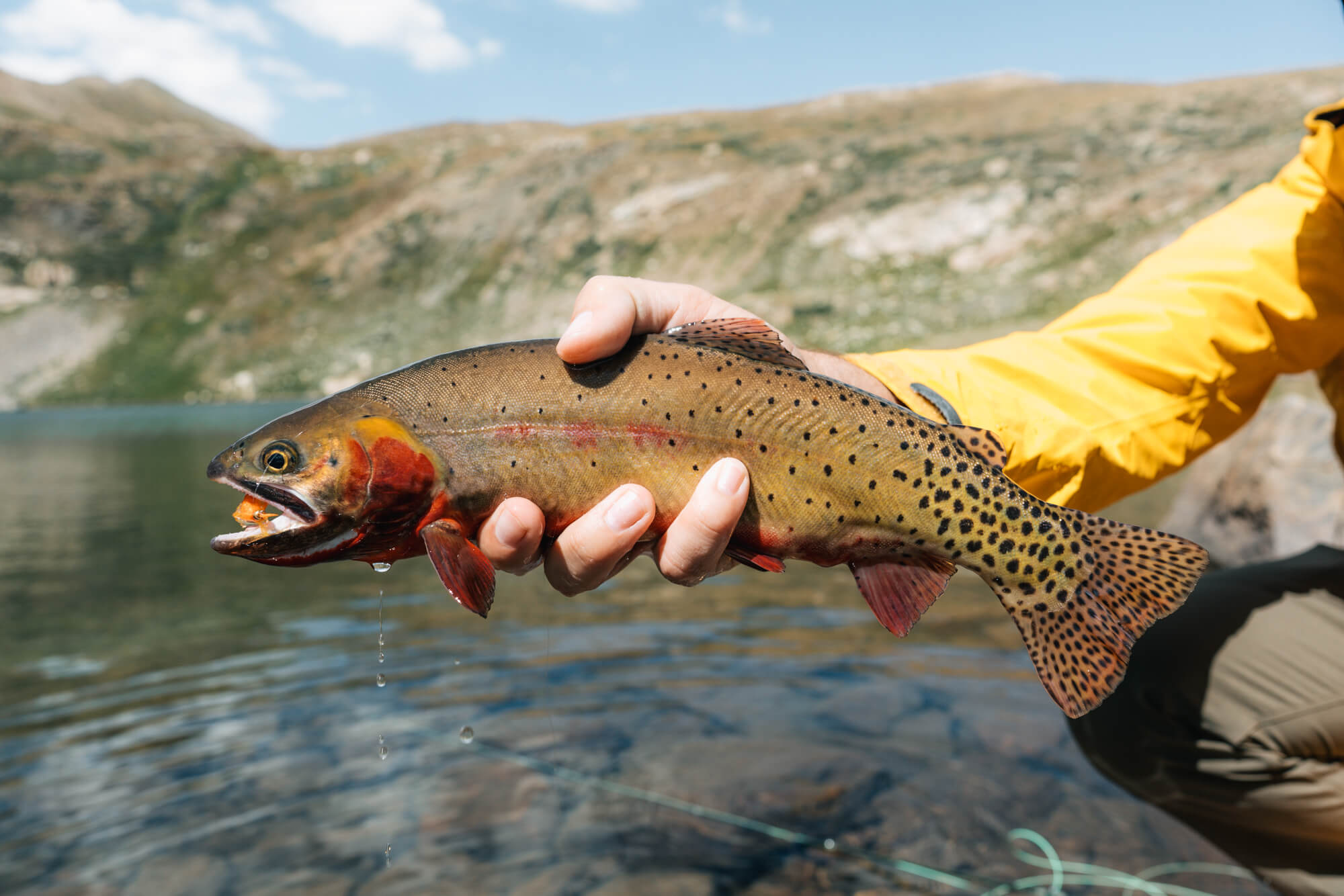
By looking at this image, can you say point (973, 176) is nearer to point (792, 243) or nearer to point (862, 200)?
point (862, 200)

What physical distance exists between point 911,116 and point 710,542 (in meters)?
136

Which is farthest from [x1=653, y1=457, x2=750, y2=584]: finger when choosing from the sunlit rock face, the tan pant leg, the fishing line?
the sunlit rock face

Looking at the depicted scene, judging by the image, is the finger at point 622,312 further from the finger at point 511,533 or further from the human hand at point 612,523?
the finger at point 511,533

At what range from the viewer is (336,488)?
2.84 m

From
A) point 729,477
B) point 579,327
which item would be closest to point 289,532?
point 579,327

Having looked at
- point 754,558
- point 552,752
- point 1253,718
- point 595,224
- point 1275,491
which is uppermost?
point 595,224

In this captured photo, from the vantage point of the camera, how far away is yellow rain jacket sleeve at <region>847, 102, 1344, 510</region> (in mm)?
3781

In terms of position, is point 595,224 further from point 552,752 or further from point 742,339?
point 742,339

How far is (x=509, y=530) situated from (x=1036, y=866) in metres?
4.60

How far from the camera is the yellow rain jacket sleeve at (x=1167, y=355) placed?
3.78 meters

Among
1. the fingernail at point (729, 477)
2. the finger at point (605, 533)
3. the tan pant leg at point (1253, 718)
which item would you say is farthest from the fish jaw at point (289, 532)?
the tan pant leg at point (1253, 718)

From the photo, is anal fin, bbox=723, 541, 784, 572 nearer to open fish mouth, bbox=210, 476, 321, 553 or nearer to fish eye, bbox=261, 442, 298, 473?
open fish mouth, bbox=210, 476, 321, 553

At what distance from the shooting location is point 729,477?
9.69 ft

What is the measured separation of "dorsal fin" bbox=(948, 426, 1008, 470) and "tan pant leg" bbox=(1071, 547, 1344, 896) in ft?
7.72
